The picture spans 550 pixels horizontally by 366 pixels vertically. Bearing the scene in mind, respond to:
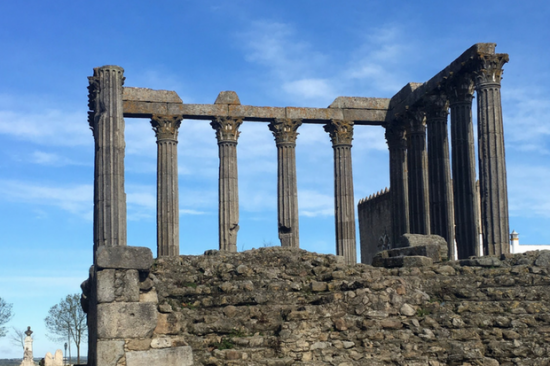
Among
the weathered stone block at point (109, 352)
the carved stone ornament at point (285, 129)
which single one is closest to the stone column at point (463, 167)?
the carved stone ornament at point (285, 129)

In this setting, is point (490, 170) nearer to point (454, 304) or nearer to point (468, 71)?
point (468, 71)

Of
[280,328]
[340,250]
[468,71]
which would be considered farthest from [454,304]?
[340,250]

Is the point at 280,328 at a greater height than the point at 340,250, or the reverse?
the point at 340,250

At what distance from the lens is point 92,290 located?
1453 cm

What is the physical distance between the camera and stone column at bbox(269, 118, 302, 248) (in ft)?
101

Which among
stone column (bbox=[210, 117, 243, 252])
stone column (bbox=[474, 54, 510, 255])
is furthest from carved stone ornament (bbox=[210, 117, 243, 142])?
stone column (bbox=[474, 54, 510, 255])

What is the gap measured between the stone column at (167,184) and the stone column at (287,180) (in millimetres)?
3783

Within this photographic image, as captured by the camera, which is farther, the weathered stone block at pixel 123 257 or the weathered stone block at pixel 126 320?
the weathered stone block at pixel 123 257

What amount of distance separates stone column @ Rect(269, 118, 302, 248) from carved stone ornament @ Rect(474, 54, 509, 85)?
865 centimetres

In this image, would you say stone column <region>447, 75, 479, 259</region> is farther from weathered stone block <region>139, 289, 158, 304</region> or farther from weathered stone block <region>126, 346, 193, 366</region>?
weathered stone block <region>126, 346, 193, 366</region>

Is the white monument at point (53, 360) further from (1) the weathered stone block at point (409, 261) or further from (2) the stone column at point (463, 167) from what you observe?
(1) the weathered stone block at point (409, 261)

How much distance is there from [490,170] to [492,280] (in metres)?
7.86

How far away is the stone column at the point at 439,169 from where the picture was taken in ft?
92.7

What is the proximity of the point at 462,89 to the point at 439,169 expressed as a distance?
323cm
